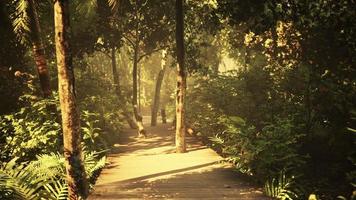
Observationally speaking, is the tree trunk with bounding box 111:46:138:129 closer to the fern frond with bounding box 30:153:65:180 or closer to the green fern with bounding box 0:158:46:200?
Result: the fern frond with bounding box 30:153:65:180

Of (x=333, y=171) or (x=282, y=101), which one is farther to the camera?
(x=282, y=101)

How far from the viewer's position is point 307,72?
1628cm

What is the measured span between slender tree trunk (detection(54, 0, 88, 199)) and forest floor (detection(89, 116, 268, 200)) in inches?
21.6

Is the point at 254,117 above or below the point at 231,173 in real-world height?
above

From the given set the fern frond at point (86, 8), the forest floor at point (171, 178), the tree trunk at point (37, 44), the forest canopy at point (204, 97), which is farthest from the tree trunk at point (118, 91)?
the tree trunk at point (37, 44)

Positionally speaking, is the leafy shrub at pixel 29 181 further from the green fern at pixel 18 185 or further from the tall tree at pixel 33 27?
the tall tree at pixel 33 27

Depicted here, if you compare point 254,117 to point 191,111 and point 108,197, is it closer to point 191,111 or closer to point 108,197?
point 191,111

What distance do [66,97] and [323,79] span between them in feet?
31.6


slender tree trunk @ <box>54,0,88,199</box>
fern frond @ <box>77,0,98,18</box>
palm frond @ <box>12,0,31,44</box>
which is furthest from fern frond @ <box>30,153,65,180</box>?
fern frond @ <box>77,0,98,18</box>

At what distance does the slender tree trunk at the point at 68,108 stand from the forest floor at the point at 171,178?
549 millimetres

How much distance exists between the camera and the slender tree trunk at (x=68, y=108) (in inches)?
349

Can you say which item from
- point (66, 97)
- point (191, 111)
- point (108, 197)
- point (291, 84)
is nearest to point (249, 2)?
point (66, 97)

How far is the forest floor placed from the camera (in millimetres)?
9469

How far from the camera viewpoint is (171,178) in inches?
444
